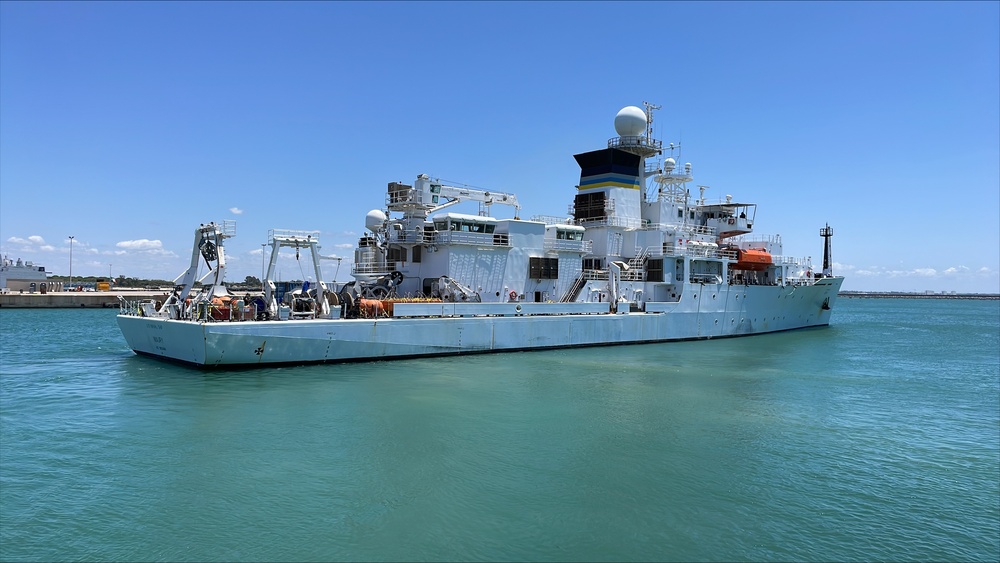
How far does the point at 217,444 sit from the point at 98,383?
10.7 metres

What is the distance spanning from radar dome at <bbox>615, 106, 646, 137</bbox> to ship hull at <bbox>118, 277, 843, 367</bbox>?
1151 cm

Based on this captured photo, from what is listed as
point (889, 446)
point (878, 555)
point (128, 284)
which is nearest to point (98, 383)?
point (878, 555)

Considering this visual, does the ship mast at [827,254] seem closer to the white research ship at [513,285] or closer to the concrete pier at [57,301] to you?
the white research ship at [513,285]

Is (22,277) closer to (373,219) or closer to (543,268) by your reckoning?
(373,219)

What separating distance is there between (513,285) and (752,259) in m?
20.0

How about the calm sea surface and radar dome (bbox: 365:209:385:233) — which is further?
radar dome (bbox: 365:209:385:233)

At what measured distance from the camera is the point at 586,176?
1585 inches

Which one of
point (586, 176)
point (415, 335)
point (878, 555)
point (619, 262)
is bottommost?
point (878, 555)

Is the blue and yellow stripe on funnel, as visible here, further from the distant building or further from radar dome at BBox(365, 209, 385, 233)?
the distant building

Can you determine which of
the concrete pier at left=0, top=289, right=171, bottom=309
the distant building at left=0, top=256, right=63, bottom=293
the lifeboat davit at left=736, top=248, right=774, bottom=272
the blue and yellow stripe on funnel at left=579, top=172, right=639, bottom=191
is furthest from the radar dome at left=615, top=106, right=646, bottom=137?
the distant building at left=0, top=256, right=63, bottom=293

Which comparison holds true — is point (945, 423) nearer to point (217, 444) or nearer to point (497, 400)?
point (497, 400)

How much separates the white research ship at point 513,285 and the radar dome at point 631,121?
0.08m

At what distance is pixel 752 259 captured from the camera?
1688 inches

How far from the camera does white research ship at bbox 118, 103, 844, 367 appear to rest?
2562 centimetres
